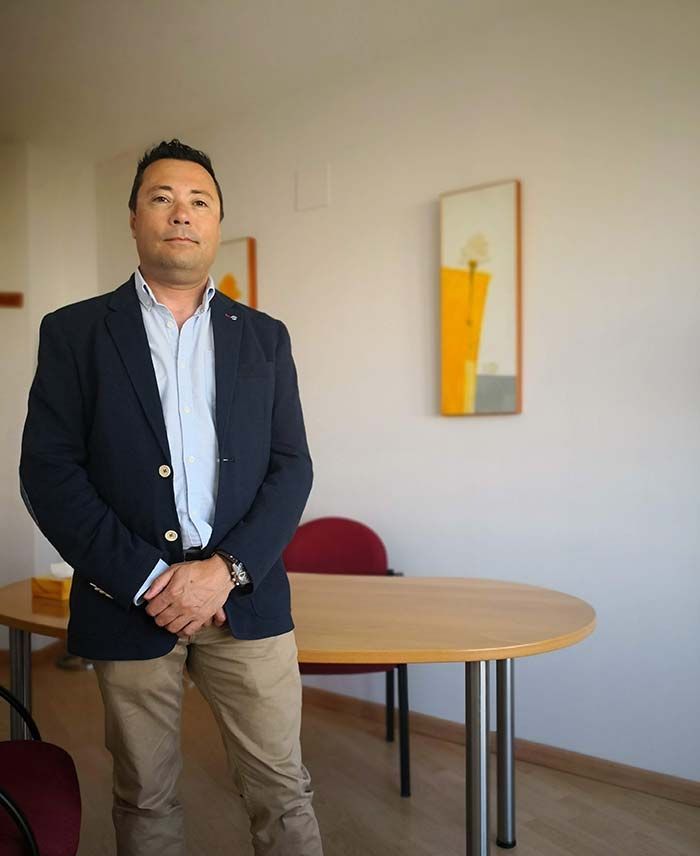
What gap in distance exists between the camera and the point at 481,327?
9.99 ft

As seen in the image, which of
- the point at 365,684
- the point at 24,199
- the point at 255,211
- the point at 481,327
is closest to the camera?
the point at 481,327

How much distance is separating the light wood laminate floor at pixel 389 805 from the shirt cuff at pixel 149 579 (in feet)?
4.00

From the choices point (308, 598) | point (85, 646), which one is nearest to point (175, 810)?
point (85, 646)

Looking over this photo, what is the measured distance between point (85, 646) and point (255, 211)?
2.68 m

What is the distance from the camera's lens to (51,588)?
2.27 metres

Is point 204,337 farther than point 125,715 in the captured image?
Yes

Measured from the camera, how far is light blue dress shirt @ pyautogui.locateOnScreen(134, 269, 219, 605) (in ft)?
5.17

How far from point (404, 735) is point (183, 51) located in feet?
9.15

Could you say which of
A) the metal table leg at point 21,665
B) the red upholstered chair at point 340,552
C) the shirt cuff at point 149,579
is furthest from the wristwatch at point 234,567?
the red upholstered chair at point 340,552

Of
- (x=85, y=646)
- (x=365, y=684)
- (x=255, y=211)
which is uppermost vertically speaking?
(x=255, y=211)

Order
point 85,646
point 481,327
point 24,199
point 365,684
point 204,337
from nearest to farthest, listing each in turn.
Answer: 1. point 85,646
2. point 204,337
3. point 481,327
4. point 365,684
5. point 24,199

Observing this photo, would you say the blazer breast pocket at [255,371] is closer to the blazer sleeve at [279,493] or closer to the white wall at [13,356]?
the blazer sleeve at [279,493]

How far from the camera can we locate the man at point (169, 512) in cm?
154

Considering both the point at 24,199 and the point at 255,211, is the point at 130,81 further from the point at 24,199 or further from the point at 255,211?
the point at 24,199
